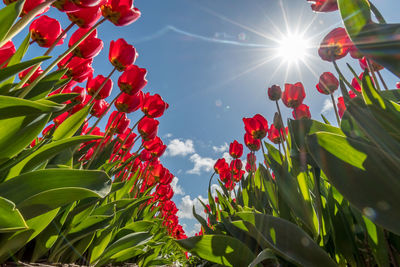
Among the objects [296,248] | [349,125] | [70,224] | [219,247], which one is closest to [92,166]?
[70,224]

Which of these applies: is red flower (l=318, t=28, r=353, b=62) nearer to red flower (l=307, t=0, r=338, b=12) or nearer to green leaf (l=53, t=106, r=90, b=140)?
red flower (l=307, t=0, r=338, b=12)

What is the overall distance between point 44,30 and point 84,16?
0.99ft

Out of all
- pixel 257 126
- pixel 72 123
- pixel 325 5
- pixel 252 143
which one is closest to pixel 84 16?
pixel 72 123

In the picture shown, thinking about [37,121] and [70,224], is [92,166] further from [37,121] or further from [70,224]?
[37,121]

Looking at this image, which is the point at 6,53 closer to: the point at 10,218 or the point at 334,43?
the point at 10,218

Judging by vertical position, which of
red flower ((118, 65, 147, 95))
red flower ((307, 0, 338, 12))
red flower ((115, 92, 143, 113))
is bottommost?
red flower ((115, 92, 143, 113))

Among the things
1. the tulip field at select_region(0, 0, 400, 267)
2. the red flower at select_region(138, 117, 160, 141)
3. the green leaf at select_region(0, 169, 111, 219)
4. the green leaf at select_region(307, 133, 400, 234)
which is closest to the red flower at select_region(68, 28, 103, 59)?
the tulip field at select_region(0, 0, 400, 267)

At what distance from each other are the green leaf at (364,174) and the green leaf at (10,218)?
1.97ft

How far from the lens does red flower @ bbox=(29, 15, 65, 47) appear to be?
42.9 inches

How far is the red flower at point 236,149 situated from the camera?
249 centimetres

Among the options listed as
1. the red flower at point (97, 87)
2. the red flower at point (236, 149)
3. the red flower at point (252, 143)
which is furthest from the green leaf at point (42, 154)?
the red flower at point (236, 149)

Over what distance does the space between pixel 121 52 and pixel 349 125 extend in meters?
1.08

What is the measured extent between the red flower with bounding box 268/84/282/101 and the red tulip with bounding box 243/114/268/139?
35 centimetres

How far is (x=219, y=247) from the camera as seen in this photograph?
0.76 m
